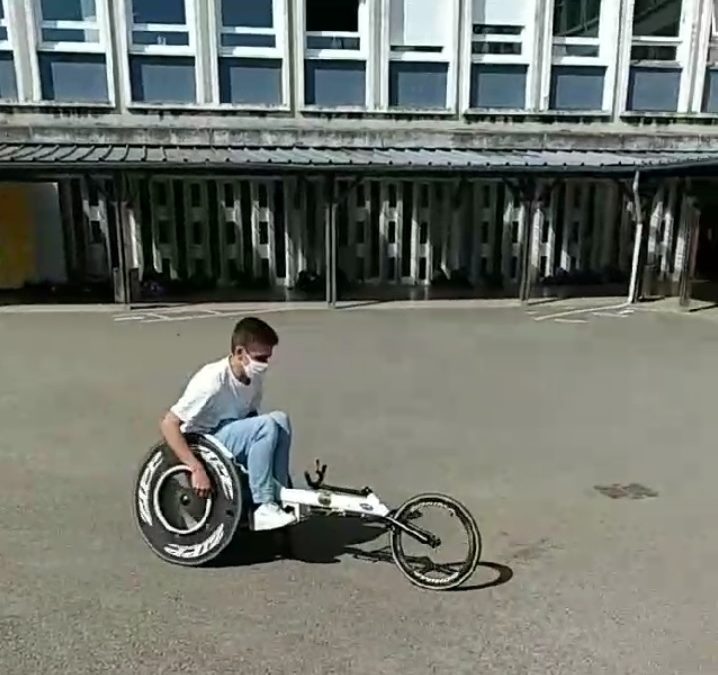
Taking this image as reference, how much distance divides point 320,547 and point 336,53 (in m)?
11.3

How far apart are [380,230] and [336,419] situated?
28.9ft

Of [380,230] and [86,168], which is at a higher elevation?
[86,168]

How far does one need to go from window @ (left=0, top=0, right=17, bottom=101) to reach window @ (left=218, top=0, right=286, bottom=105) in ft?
12.2

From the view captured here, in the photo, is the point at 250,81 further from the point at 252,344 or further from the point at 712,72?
the point at 252,344

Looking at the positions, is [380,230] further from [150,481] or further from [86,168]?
[150,481]

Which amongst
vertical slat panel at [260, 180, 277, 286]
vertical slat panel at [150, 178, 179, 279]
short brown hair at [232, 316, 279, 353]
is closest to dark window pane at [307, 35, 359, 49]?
vertical slat panel at [260, 180, 277, 286]

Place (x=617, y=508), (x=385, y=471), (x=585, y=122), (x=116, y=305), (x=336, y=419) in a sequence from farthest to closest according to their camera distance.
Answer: (x=585, y=122) < (x=116, y=305) < (x=336, y=419) < (x=385, y=471) < (x=617, y=508)

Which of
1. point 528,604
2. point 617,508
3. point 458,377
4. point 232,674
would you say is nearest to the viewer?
point 232,674

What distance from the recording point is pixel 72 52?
12.4 meters

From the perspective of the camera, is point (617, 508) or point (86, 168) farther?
point (86, 168)

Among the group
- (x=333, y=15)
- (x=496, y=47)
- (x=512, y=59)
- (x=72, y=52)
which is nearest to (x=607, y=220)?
(x=512, y=59)

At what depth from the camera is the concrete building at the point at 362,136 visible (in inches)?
488

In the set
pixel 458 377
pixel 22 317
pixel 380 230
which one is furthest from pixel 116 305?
pixel 458 377

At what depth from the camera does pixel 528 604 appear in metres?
3.29
